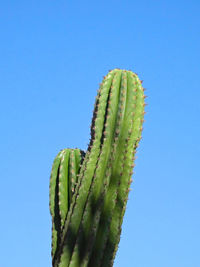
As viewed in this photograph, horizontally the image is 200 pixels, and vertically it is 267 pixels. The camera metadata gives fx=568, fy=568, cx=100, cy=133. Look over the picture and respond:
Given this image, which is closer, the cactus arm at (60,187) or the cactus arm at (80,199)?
the cactus arm at (80,199)

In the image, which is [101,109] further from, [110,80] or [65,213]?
[65,213]

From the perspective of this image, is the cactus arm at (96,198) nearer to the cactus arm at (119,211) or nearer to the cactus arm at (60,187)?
the cactus arm at (119,211)

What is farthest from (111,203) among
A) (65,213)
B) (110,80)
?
(110,80)

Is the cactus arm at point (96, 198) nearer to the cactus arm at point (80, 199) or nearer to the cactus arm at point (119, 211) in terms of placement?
the cactus arm at point (80, 199)

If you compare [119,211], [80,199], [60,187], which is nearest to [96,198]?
[80,199]

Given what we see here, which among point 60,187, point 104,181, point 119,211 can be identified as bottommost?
point 119,211

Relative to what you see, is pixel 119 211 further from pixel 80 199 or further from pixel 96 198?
pixel 80 199

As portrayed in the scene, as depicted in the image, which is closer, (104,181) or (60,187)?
(104,181)

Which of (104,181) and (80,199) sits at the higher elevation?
(104,181)

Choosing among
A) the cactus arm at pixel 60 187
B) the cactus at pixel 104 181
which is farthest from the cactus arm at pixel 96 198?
the cactus arm at pixel 60 187

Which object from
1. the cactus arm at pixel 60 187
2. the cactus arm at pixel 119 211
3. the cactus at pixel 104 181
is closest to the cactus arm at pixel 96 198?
the cactus at pixel 104 181
